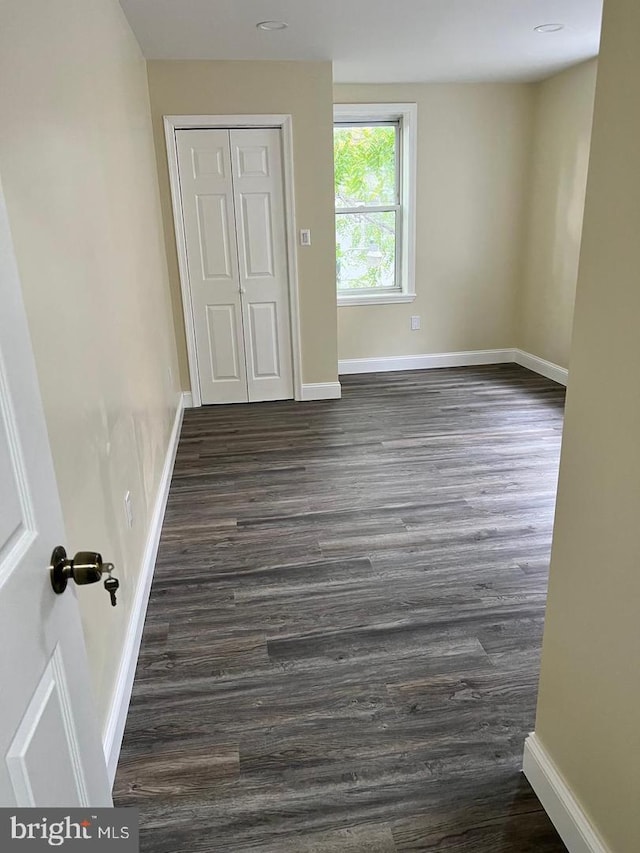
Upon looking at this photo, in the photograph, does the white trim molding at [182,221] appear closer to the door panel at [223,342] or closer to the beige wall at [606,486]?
the door panel at [223,342]

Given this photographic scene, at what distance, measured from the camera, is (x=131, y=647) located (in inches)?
80.8

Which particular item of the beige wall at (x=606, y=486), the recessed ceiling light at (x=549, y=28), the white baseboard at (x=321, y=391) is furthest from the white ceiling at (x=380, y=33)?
the beige wall at (x=606, y=486)

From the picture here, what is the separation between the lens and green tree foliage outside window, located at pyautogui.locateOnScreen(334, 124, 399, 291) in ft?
17.7

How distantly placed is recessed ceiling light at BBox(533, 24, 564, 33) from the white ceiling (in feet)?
0.16

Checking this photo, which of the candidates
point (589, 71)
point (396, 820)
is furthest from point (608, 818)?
point (589, 71)

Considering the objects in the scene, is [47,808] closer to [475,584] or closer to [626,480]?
[626,480]

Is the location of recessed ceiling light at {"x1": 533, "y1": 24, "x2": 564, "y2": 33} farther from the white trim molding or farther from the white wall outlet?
the white wall outlet

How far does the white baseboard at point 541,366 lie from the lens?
536cm

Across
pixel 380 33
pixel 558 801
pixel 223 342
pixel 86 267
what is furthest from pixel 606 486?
pixel 223 342

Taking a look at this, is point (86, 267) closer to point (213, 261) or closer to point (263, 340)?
point (213, 261)

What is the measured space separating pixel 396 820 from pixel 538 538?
5.33 ft

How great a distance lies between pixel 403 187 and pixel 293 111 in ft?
4.77

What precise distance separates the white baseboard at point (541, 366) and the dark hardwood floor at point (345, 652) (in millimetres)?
1562

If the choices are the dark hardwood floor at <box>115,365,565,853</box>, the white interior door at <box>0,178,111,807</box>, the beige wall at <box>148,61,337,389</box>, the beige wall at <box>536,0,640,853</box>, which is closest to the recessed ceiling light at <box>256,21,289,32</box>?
the beige wall at <box>148,61,337,389</box>
